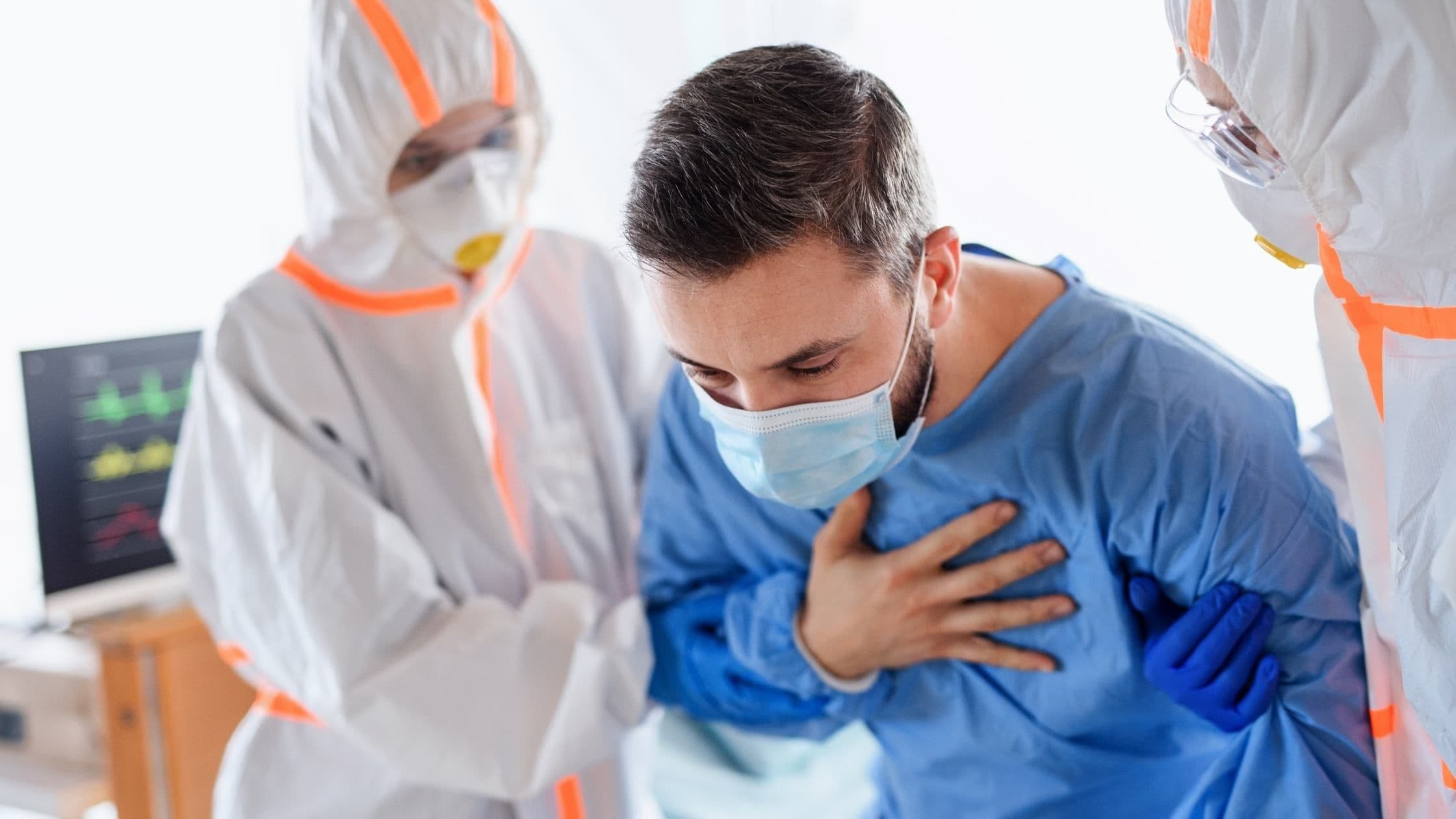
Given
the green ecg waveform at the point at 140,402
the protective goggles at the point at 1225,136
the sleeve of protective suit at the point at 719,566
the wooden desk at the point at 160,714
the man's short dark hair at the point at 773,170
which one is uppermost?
the protective goggles at the point at 1225,136

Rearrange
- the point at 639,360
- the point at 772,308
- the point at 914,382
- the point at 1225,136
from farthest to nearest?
1. the point at 639,360
2. the point at 914,382
3. the point at 772,308
4. the point at 1225,136

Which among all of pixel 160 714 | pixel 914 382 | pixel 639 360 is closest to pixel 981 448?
pixel 914 382

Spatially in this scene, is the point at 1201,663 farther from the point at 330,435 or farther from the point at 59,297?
the point at 59,297

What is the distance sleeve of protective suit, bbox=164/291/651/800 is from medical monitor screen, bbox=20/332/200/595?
2.60ft

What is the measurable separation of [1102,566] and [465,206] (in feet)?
3.10

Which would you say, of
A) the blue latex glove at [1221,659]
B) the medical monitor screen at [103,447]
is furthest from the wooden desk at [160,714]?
the blue latex glove at [1221,659]

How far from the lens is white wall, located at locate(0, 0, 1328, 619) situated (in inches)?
61.5

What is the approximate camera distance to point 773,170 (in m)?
1.01

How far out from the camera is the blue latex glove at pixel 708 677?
1.40 meters

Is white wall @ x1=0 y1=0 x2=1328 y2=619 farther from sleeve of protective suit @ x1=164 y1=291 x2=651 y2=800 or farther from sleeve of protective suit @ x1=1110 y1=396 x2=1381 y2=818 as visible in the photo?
sleeve of protective suit @ x1=164 y1=291 x2=651 y2=800

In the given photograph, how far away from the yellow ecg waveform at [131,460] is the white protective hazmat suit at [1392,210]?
2.04 metres

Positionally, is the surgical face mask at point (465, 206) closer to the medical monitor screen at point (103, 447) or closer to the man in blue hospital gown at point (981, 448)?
the man in blue hospital gown at point (981, 448)

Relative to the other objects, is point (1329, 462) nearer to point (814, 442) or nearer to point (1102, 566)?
point (1102, 566)

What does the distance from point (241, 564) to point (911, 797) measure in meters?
0.90
